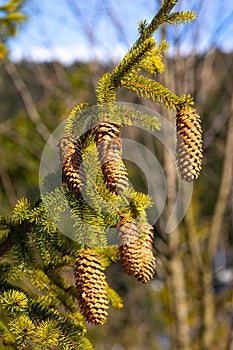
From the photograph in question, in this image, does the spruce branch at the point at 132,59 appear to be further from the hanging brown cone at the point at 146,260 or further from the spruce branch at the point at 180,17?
the hanging brown cone at the point at 146,260

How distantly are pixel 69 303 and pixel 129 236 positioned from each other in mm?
348

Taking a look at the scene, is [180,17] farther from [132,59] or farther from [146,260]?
[146,260]

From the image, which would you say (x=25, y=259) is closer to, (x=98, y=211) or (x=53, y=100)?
(x=98, y=211)

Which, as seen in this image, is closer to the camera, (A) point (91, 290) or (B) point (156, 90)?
(A) point (91, 290)

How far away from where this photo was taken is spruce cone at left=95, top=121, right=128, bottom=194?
952 mm

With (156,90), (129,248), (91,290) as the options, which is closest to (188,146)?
(156,90)

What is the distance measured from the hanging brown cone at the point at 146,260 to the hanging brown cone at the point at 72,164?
0.18m

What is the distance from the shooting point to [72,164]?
969mm

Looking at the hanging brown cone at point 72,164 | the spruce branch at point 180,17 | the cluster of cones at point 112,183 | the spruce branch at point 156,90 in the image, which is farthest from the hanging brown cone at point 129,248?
the spruce branch at point 180,17

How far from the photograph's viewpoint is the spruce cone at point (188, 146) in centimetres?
100

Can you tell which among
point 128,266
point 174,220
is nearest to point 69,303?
point 128,266

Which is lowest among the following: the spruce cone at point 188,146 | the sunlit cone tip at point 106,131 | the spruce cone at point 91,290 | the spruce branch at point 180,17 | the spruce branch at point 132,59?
the spruce cone at point 91,290

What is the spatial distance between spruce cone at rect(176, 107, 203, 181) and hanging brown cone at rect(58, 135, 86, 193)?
22 centimetres

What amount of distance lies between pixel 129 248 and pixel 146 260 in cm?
5
